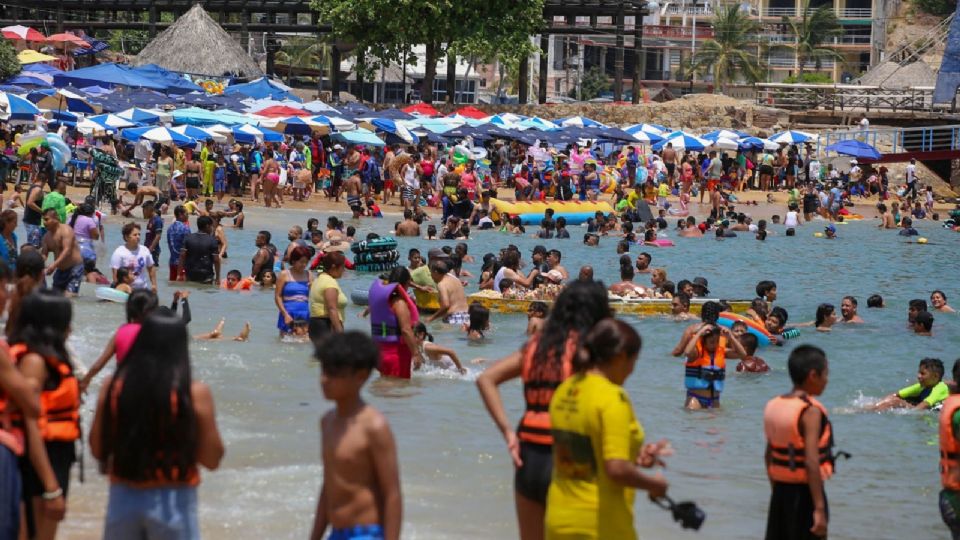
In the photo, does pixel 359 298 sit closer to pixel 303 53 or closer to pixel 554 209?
pixel 554 209

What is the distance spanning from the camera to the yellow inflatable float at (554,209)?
1241 inches

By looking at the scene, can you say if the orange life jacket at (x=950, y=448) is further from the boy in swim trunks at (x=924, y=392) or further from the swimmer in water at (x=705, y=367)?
the swimmer in water at (x=705, y=367)

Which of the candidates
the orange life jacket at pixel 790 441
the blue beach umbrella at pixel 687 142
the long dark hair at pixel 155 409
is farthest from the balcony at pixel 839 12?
the long dark hair at pixel 155 409

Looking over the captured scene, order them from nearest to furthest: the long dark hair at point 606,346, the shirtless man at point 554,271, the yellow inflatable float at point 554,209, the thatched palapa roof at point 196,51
Result: the long dark hair at point 606,346 < the shirtless man at point 554,271 < the yellow inflatable float at point 554,209 < the thatched palapa roof at point 196,51

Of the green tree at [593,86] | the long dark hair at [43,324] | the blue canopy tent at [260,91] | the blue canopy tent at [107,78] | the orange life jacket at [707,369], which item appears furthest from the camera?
the green tree at [593,86]

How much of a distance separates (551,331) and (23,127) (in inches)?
1303

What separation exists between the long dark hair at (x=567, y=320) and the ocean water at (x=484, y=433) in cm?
277

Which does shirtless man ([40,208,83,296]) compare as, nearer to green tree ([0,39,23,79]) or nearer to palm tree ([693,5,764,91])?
green tree ([0,39,23,79])

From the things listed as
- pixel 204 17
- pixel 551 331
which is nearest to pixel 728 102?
pixel 204 17

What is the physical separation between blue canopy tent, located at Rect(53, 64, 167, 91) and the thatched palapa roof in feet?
21.7

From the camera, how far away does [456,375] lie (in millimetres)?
13398

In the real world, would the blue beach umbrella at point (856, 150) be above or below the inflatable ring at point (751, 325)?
above

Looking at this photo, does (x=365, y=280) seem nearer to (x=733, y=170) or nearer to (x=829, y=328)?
(x=829, y=328)

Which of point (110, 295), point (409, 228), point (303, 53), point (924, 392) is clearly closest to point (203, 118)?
point (409, 228)
